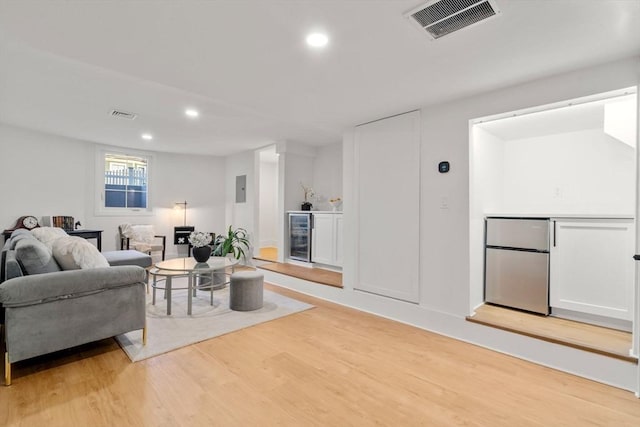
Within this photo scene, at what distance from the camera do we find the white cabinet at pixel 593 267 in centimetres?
243

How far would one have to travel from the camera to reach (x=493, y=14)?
167 cm

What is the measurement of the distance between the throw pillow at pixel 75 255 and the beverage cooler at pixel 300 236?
121 inches

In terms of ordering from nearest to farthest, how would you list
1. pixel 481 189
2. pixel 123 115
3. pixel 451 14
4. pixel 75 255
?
pixel 451 14 → pixel 75 255 → pixel 481 189 → pixel 123 115

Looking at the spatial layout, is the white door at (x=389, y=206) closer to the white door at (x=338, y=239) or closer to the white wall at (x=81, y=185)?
the white door at (x=338, y=239)

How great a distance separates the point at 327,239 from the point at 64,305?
3353 millimetres

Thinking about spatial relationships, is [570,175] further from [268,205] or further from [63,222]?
[63,222]

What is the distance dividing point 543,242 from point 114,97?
460cm

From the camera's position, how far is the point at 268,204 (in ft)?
25.8

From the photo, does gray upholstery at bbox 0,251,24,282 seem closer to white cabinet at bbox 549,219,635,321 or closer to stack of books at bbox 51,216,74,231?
stack of books at bbox 51,216,74,231

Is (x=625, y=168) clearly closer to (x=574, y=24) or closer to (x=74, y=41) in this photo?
(x=574, y=24)

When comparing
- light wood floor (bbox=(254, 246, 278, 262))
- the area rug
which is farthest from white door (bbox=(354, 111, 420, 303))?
light wood floor (bbox=(254, 246, 278, 262))

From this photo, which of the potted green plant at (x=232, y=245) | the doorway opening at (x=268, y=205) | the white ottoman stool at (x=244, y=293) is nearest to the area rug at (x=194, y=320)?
the white ottoman stool at (x=244, y=293)

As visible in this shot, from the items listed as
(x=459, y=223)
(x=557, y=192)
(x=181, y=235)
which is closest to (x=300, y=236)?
(x=181, y=235)

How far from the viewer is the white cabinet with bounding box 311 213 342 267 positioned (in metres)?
4.70
